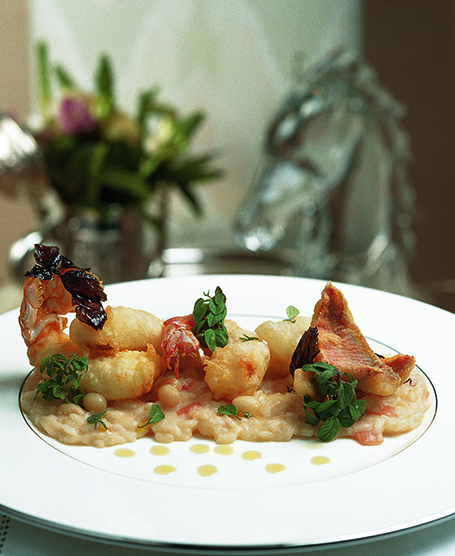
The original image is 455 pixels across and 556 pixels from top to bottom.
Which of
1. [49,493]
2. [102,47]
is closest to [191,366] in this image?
[49,493]

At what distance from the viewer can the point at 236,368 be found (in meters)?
0.98

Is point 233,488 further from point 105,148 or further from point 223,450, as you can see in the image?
point 105,148

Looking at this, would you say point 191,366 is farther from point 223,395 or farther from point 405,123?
point 405,123

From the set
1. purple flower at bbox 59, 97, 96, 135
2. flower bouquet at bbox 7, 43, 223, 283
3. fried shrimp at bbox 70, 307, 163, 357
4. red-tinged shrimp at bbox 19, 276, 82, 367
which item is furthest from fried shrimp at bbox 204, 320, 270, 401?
purple flower at bbox 59, 97, 96, 135

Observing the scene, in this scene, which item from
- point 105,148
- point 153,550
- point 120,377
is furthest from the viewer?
point 105,148

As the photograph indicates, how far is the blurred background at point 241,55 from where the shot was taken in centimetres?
275

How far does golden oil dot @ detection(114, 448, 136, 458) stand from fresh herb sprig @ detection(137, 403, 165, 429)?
5 cm

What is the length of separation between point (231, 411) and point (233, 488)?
0.59 ft

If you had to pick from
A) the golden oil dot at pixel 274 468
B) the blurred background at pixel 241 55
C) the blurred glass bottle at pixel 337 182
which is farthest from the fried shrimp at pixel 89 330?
the blurred background at pixel 241 55

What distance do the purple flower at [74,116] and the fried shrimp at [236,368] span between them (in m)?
1.48

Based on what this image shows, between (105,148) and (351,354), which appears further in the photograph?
(105,148)

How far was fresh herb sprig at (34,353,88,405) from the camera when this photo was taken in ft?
3.17

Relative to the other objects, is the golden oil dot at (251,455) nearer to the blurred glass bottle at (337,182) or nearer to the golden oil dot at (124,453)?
the golden oil dot at (124,453)

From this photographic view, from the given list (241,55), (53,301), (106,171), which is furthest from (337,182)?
(53,301)
